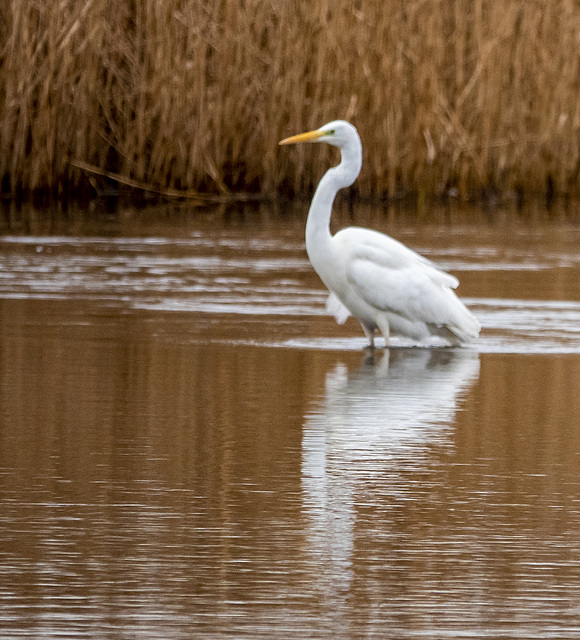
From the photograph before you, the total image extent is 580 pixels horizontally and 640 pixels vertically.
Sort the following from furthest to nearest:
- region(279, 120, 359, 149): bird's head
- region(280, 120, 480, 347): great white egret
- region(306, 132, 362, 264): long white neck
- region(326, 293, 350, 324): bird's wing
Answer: region(279, 120, 359, 149): bird's head → region(326, 293, 350, 324): bird's wing → region(306, 132, 362, 264): long white neck → region(280, 120, 480, 347): great white egret

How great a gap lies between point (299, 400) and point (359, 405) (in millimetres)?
203

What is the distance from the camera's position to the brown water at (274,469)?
2848mm

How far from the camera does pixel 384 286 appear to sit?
6.66 meters

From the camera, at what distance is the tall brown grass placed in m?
12.9

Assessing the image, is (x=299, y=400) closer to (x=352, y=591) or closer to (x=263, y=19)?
(x=352, y=591)

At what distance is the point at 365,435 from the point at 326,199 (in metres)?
2.70

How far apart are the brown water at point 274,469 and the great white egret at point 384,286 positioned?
5.2 inches

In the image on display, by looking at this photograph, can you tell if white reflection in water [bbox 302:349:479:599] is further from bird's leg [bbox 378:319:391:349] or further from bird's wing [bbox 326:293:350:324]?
bird's wing [bbox 326:293:350:324]

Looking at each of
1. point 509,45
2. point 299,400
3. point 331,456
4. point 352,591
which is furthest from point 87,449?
point 509,45

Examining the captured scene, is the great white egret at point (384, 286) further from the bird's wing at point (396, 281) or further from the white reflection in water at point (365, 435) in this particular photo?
the white reflection in water at point (365, 435)

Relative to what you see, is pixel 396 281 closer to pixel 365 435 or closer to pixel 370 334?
pixel 370 334

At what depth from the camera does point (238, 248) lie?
10.0 m

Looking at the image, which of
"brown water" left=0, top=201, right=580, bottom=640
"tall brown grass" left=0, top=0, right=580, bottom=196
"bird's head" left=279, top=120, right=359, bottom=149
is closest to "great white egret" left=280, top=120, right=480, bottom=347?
"brown water" left=0, top=201, right=580, bottom=640

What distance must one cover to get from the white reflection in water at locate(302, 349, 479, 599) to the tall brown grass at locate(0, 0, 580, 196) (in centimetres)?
713
